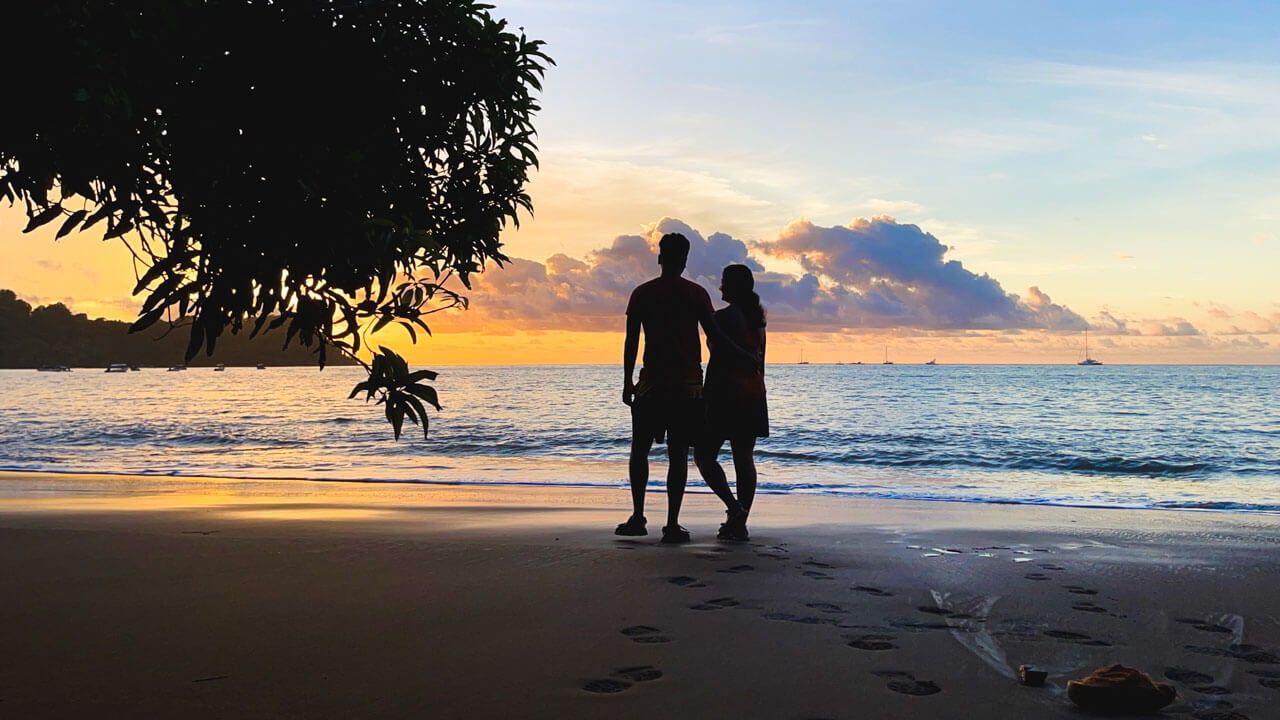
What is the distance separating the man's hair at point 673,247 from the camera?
21.2 feet

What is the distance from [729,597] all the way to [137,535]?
464 cm

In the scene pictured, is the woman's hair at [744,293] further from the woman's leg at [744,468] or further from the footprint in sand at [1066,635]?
the footprint in sand at [1066,635]

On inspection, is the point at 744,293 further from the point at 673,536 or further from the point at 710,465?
the point at 673,536

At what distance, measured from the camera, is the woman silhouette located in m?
6.67

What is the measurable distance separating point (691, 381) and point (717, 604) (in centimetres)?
222

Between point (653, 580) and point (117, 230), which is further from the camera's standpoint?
point (653, 580)

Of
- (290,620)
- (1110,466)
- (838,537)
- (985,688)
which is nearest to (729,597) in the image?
(985,688)

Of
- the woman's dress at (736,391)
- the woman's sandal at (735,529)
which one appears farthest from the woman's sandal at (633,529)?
the woman's dress at (736,391)

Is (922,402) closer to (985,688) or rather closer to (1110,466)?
(1110,466)

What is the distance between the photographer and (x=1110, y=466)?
64.0 ft

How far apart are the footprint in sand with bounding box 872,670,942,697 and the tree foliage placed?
1.78m

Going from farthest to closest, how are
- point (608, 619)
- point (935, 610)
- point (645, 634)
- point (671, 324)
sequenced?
1. point (671, 324)
2. point (935, 610)
3. point (608, 619)
4. point (645, 634)

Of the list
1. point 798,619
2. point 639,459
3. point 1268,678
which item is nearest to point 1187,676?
point 1268,678

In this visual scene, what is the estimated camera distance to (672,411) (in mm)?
6355
